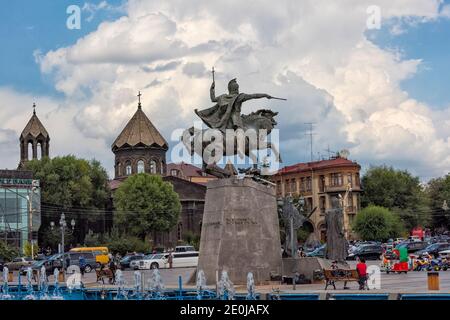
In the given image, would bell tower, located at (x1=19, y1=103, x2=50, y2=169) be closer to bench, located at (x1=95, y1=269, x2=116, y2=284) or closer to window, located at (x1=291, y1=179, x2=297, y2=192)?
window, located at (x1=291, y1=179, x2=297, y2=192)

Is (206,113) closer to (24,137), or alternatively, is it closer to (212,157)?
(212,157)

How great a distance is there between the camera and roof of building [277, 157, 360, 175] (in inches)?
4043

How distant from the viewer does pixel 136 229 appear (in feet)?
291

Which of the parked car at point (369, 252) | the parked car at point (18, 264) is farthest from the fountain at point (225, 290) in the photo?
the parked car at point (18, 264)

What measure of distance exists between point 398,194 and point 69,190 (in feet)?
133

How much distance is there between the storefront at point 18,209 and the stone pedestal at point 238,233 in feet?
165

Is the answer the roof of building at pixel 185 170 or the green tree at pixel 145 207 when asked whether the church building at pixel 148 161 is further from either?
the roof of building at pixel 185 170

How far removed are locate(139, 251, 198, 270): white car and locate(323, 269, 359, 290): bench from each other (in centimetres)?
3362

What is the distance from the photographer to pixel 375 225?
88625 mm

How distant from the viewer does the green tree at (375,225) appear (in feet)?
290

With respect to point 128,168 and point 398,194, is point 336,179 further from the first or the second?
point 128,168
